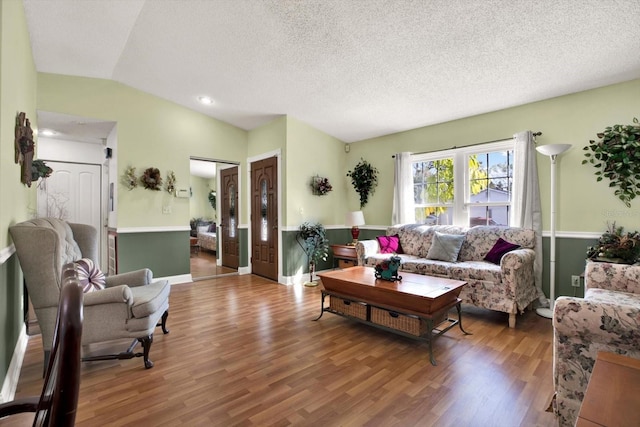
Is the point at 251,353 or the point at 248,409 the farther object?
the point at 251,353

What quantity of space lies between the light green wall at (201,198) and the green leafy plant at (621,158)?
908 centimetres

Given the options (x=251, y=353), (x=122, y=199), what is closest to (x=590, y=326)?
(x=251, y=353)

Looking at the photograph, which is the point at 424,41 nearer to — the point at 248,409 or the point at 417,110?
the point at 417,110

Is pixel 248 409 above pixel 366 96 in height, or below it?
below

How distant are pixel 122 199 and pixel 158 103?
1.58 metres

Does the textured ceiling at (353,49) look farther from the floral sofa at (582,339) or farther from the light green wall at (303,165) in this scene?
the floral sofa at (582,339)

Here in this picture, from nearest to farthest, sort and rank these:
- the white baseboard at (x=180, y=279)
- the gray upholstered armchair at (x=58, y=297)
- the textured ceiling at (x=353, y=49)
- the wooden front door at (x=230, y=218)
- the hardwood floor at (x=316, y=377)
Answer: the hardwood floor at (x=316, y=377) < the gray upholstered armchair at (x=58, y=297) < the textured ceiling at (x=353, y=49) < the white baseboard at (x=180, y=279) < the wooden front door at (x=230, y=218)

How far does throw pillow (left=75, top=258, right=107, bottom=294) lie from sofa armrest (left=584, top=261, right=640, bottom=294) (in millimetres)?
4136

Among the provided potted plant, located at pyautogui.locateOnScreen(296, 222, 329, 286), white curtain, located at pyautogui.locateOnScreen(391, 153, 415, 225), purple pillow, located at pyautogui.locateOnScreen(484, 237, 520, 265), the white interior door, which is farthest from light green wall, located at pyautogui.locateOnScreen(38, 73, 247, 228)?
purple pillow, located at pyautogui.locateOnScreen(484, 237, 520, 265)

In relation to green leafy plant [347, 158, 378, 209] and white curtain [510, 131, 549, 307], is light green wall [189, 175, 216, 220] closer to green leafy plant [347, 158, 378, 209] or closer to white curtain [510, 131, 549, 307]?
green leafy plant [347, 158, 378, 209]

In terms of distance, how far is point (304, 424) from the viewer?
1.70 meters

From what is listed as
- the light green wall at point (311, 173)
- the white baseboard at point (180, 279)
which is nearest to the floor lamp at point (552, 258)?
the light green wall at point (311, 173)

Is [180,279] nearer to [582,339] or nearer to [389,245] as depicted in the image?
[389,245]

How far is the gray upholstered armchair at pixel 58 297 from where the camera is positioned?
81.4 inches
